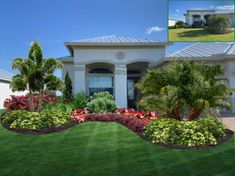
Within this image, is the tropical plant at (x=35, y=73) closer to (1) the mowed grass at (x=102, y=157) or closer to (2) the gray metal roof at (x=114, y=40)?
(1) the mowed grass at (x=102, y=157)

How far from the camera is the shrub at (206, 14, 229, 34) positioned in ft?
28.7

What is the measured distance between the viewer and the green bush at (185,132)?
34.3ft

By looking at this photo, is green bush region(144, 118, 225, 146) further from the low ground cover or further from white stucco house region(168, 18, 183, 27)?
white stucco house region(168, 18, 183, 27)

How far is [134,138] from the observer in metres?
11.3

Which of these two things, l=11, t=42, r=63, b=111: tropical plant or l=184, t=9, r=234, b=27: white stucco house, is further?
l=11, t=42, r=63, b=111: tropical plant

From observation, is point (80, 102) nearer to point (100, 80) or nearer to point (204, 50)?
point (100, 80)

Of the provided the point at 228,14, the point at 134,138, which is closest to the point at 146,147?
the point at 134,138

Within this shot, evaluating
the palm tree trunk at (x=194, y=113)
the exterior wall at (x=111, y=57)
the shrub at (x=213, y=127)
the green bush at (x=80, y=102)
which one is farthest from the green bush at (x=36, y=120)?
the exterior wall at (x=111, y=57)

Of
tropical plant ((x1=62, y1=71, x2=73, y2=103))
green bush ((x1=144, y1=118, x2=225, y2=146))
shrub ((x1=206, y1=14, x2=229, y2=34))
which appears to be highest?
shrub ((x1=206, y1=14, x2=229, y2=34))

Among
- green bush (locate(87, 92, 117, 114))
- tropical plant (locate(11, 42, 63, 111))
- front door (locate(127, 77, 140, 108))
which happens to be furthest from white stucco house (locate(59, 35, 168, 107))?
tropical plant (locate(11, 42, 63, 111))

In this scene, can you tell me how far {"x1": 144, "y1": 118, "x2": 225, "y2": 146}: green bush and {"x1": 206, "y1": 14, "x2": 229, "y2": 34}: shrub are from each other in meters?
3.18

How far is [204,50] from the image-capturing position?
21062 millimetres

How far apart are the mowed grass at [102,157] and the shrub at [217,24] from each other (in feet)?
10.5

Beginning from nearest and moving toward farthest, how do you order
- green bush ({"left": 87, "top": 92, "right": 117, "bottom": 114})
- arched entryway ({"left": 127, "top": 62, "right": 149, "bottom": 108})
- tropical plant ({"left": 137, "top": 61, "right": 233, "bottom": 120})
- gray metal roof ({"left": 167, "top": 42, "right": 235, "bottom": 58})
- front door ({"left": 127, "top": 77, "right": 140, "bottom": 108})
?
tropical plant ({"left": 137, "top": 61, "right": 233, "bottom": 120}) < green bush ({"left": 87, "top": 92, "right": 117, "bottom": 114}) < gray metal roof ({"left": 167, "top": 42, "right": 235, "bottom": 58}) < arched entryway ({"left": 127, "top": 62, "right": 149, "bottom": 108}) < front door ({"left": 127, "top": 77, "right": 140, "bottom": 108})
